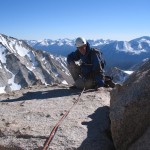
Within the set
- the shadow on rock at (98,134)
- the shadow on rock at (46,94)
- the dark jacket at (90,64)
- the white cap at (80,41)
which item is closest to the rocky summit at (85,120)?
the shadow on rock at (98,134)

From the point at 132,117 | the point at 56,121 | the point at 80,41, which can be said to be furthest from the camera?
the point at 80,41

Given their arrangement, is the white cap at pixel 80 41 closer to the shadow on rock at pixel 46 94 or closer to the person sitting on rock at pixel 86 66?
the person sitting on rock at pixel 86 66

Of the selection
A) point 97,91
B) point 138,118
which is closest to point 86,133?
point 138,118

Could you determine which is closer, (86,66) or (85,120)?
(85,120)

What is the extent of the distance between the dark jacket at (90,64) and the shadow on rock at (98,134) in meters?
3.91

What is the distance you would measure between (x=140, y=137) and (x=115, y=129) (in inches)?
35.8

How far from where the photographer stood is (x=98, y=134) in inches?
341

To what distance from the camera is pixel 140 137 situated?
655cm

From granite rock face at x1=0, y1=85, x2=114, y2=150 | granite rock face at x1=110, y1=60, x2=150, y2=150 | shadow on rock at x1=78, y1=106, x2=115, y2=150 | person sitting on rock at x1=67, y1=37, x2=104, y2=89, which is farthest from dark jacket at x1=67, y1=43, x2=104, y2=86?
granite rock face at x1=110, y1=60, x2=150, y2=150

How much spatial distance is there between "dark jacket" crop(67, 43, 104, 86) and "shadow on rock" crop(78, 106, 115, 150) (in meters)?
3.91

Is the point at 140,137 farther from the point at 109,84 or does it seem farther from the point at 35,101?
the point at 109,84

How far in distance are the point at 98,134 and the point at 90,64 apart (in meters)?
6.24

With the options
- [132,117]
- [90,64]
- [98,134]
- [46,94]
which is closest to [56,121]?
[98,134]

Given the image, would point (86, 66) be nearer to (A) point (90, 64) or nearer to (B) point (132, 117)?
(A) point (90, 64)
